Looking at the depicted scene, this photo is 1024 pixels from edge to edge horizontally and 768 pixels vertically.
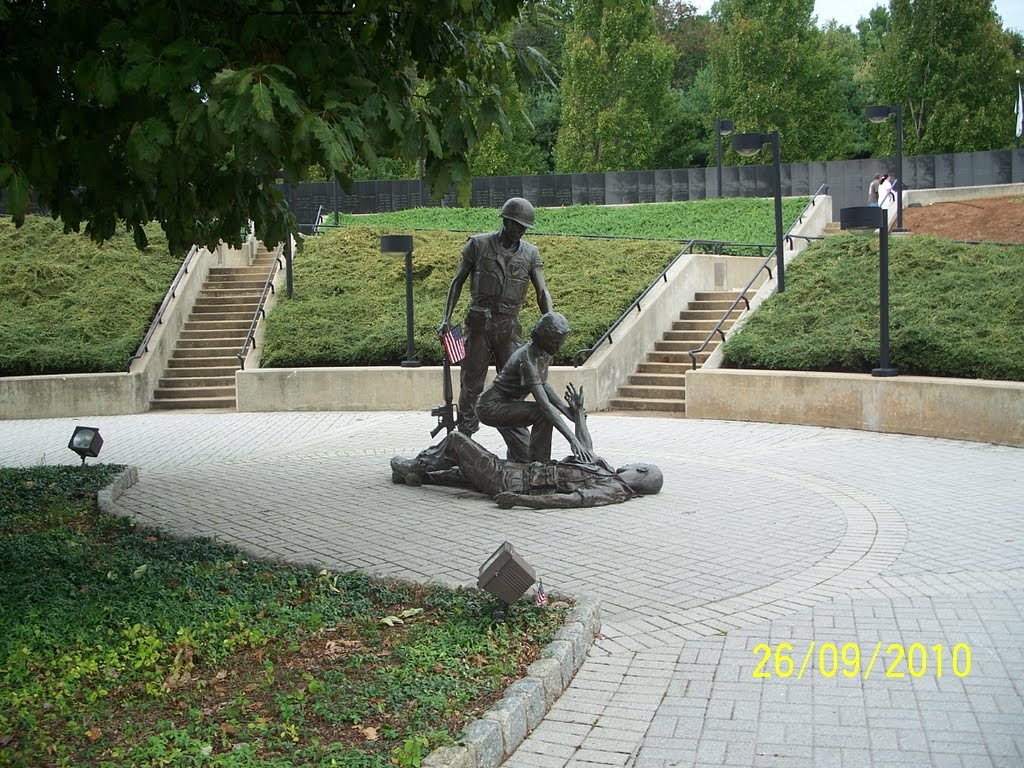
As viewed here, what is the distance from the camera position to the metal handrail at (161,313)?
1925 centimetres

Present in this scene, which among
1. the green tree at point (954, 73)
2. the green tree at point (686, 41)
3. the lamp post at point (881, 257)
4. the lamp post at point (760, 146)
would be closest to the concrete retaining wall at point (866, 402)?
the lamp post at point (881, 257)

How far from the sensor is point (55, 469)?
11.6m

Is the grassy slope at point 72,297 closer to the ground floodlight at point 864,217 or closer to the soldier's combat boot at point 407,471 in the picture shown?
the soldier's combat boot at point 407,471

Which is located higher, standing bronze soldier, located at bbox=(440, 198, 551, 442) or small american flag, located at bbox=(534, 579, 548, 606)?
standing bronze soldier, located at bbox=(440, 198, 551, 442)

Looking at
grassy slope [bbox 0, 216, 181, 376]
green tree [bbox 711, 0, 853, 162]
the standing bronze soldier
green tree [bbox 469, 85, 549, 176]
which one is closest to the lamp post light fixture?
grassy slope [bbox 0, 216, 181, 376]

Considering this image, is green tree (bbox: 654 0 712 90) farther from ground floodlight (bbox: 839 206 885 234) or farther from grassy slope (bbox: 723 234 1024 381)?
ground floodlight (bbox: 839 206 885 234)

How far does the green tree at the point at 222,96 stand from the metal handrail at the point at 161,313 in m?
11.7

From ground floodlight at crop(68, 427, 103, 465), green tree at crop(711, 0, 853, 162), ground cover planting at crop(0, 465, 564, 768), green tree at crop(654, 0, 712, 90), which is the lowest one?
ground cover planting at crop(0, 465, 564, 768)

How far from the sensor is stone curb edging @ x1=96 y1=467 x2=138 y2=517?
991 cm

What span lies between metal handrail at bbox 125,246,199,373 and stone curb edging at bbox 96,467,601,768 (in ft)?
47.2

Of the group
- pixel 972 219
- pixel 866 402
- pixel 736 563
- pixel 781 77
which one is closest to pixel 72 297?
pixel 866 402

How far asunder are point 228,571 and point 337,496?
3.37 meters

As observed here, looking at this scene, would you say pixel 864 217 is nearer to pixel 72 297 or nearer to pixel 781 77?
pixel 72 297

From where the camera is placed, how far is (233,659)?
5523 millimetres
